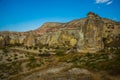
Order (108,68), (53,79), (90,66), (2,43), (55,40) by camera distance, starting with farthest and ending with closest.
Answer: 1. (55,40)
2. (2,43)
3. (90,66)
4. (108,68)
5. (53,79)

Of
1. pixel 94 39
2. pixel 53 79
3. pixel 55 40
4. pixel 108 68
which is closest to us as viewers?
pixel 53 79

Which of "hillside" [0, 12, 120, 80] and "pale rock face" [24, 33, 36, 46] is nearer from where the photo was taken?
"hillside" [0, 12, 120, 80]

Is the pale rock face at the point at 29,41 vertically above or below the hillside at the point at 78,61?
above

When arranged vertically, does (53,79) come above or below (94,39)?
below

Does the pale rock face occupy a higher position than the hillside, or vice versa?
the pale rock face

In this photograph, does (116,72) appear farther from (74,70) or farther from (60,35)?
(60,35)

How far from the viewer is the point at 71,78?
857 inches

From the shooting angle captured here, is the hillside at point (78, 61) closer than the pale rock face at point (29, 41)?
Yes

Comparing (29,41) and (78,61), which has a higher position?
(29,41)

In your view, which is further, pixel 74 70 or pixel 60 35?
pixel 60 35

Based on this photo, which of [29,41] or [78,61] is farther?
[29,41]

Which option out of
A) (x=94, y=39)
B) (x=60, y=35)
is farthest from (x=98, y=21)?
(x=60, y=35)

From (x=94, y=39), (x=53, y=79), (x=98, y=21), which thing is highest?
(x=98, y=21)

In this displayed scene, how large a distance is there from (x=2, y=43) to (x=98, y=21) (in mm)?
70605
